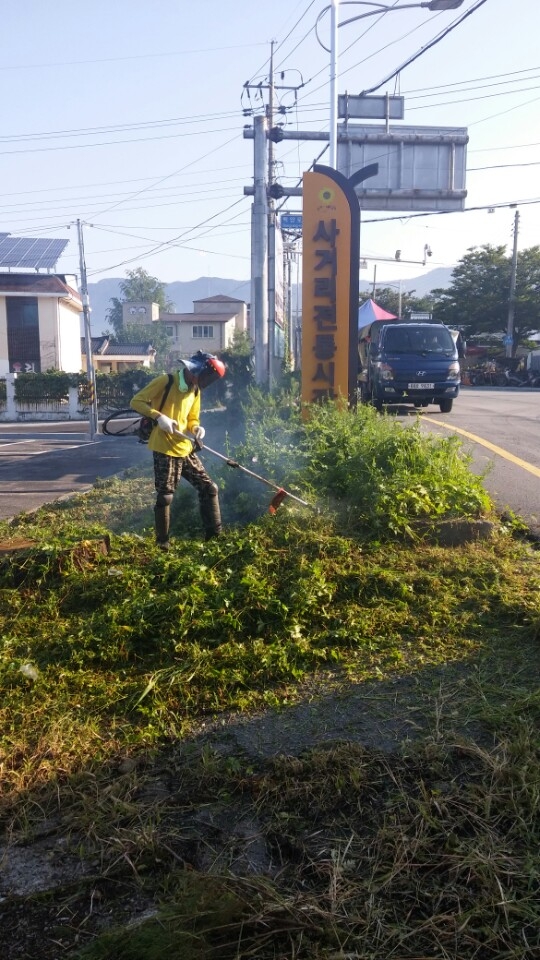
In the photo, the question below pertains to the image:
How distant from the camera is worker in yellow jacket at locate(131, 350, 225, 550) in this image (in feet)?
21.2

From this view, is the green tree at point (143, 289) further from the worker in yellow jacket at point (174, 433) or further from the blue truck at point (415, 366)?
the worker in yellow jacket at point (174, 433)

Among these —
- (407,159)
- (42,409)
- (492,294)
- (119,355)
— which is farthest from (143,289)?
(407,159)

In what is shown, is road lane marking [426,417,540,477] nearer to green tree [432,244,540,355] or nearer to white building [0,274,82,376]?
white building [0,274,82,376]

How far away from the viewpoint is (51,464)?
1627 centimetres

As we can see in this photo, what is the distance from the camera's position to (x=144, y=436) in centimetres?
672

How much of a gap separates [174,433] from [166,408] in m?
0.27

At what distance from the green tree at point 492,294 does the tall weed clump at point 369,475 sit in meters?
48.0

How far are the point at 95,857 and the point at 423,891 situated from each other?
3.76 feet

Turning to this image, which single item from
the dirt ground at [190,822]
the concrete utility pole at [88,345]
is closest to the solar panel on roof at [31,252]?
the concrete utility pole at [88,345]

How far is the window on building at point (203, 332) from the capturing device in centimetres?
7475

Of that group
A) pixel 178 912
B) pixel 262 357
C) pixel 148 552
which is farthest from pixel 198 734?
pixel 262 357

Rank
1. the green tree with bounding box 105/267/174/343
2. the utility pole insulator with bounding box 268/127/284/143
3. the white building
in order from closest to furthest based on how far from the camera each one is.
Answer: the utility pole insulator with bounding box 268/127/284/143, the white building, the green tree with bounding box 105/267/174/343

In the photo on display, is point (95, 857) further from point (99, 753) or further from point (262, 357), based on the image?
point (262, 357)

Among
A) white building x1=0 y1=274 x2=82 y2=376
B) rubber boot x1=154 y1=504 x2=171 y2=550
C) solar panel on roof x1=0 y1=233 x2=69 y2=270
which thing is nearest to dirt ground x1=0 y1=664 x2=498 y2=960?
rubber boot x1=154 y1=504 x2=171 y2=550
